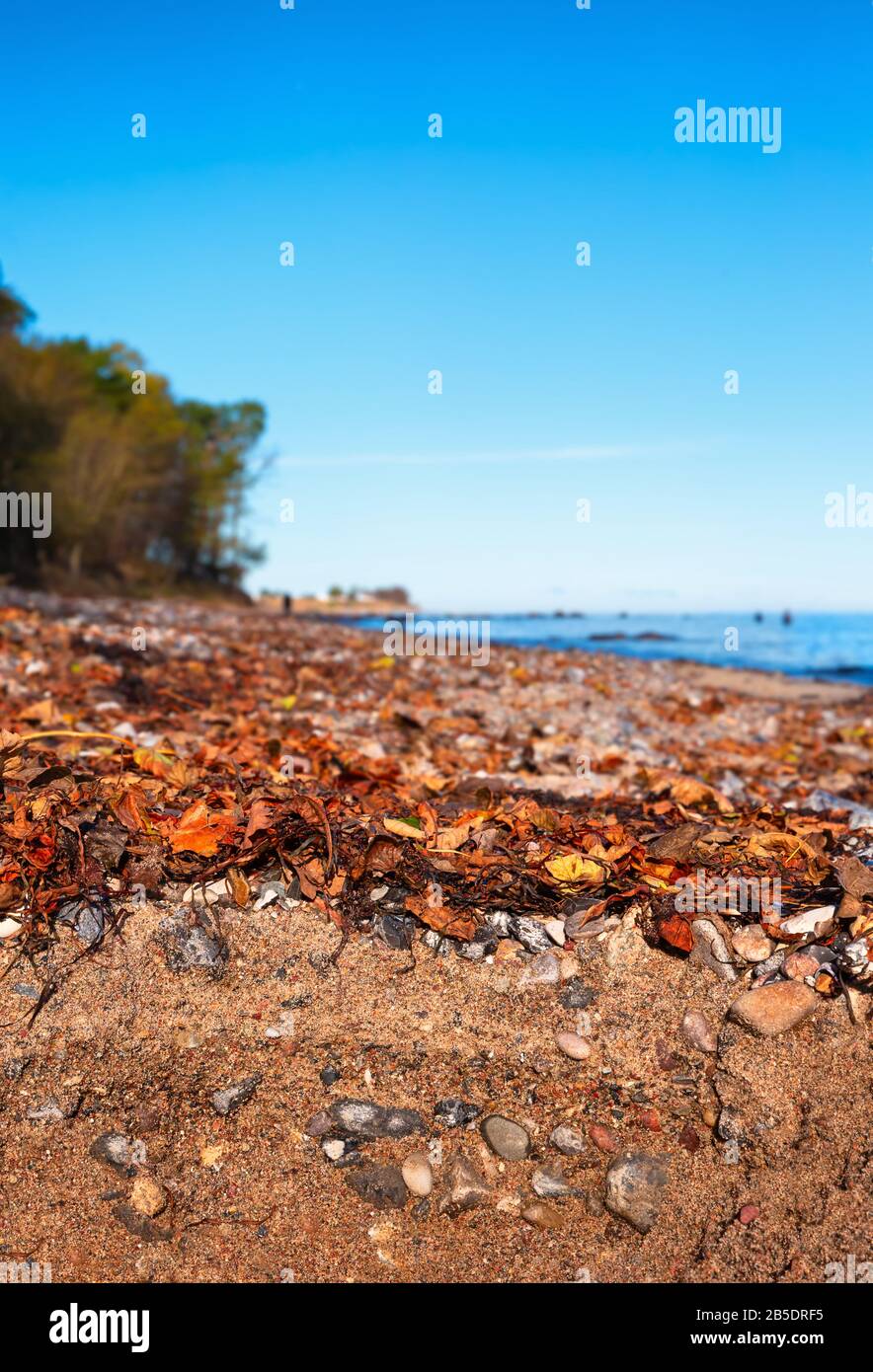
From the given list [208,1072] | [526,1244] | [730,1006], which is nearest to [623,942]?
[730,1006]

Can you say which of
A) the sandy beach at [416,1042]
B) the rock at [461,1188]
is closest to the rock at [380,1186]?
the sandy beach at [416,1042]

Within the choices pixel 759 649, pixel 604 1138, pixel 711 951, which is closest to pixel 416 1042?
pixel 604 1138

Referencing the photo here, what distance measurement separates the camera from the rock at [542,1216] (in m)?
2.46

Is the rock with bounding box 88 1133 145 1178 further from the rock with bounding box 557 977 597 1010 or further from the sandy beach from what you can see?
the rock with bounding box 557 977 597 1010

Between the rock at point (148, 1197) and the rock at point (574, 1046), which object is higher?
the rock at point (574, 1046)

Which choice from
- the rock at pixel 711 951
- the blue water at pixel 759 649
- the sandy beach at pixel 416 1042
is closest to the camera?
the sandy beach at pixel 416 1042

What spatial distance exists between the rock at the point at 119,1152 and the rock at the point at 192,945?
485 millimetres

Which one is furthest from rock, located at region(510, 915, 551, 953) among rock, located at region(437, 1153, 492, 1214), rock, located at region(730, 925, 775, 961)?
rock, located at region(437, 1153, 492, 1214)

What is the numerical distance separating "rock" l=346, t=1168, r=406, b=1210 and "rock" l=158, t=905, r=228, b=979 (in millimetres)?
732

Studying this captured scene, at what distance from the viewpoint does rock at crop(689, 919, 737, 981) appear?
9.12 feet

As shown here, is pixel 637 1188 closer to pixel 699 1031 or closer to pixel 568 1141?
pixel 568 1141

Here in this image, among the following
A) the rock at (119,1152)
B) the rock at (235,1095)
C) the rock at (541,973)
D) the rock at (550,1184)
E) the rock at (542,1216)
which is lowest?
the rock at (542,1216)

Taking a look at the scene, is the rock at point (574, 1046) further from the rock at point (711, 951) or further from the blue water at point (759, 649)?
the blue water at point (759, 649)
